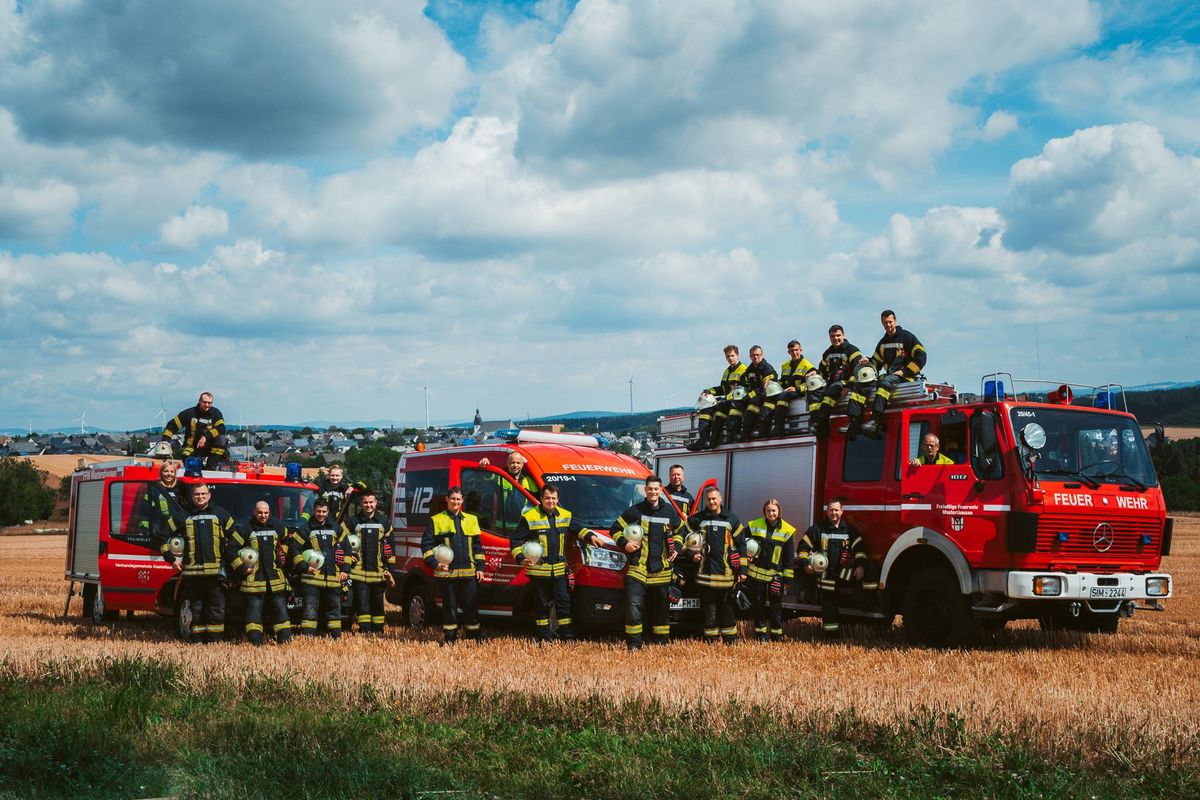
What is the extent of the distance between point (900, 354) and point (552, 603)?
4.75 metres

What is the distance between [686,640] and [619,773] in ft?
22.0

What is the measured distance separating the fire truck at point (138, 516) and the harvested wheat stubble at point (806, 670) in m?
0.50

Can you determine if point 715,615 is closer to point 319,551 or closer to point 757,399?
point 757,399

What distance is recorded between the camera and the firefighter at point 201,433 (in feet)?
52.9

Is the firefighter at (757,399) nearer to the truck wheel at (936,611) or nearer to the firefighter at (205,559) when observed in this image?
→ the truck wheel at (936,611)

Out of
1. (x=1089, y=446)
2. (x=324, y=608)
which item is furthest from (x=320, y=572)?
(x=1089, y=446)

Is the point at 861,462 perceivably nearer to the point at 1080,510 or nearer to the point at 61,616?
the point at 1080,510

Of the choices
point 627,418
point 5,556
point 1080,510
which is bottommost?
point 5,556

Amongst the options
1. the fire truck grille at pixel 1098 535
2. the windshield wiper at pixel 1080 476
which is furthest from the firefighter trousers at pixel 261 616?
the windshield wiper at pixel 1080 476

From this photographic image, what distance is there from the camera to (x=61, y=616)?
16969mm

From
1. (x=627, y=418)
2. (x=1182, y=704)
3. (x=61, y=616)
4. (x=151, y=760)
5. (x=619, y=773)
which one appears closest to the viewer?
(x=619, y=773)

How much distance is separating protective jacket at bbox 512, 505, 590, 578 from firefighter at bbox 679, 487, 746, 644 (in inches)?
51.1

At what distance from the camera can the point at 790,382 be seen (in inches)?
586

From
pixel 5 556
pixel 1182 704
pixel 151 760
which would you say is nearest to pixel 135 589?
pixel 151 760
